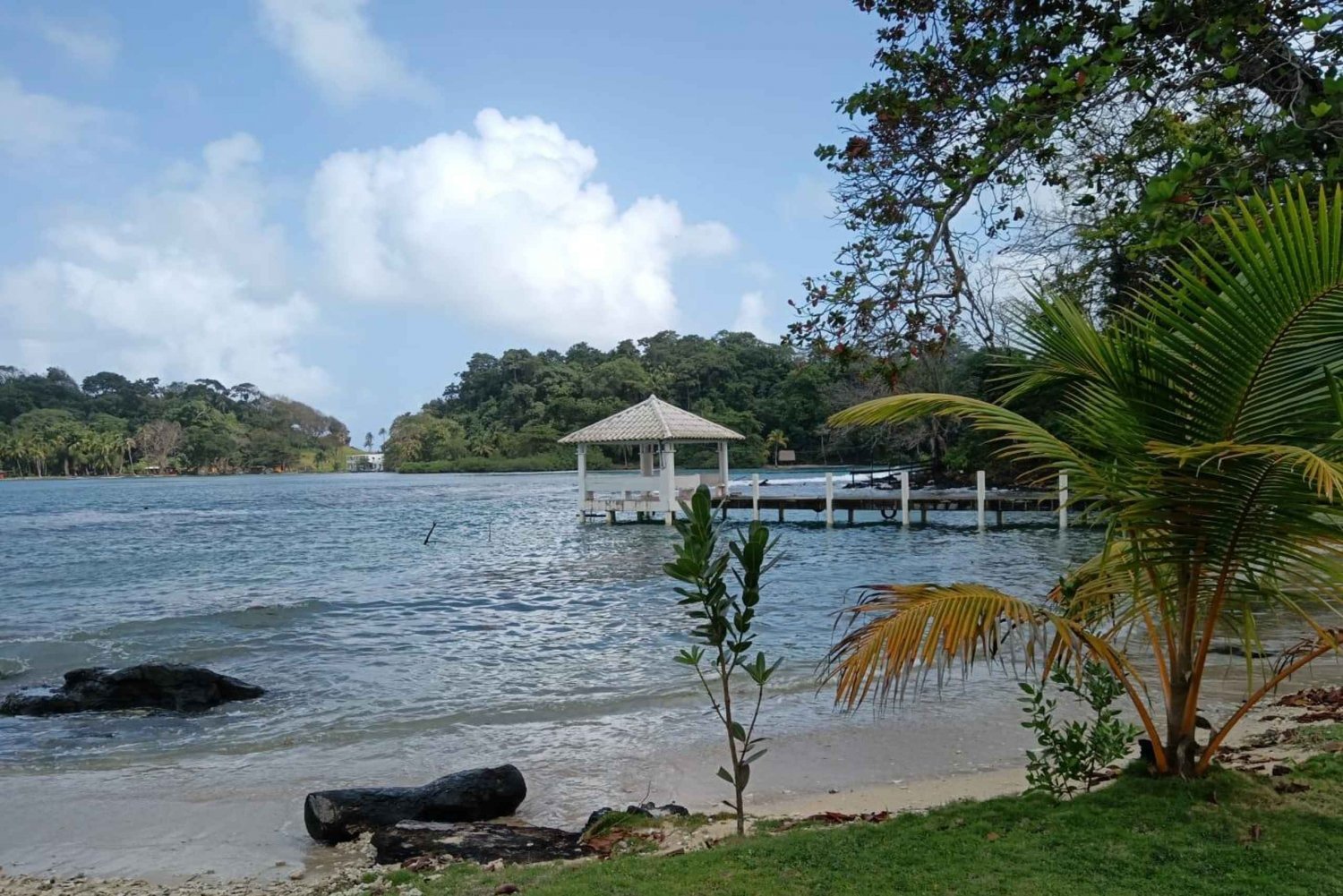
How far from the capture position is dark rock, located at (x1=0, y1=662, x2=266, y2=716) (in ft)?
30.9

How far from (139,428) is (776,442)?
3061 inches

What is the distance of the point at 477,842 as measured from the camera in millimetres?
4945

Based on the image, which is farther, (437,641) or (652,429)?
(652,429)

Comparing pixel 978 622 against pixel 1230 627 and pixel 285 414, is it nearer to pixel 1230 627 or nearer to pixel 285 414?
pixel 1230 627

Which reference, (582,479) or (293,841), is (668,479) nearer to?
(582,479)

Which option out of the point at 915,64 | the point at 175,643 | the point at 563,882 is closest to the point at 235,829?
the point at 563,882

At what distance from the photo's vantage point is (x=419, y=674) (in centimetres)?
1103

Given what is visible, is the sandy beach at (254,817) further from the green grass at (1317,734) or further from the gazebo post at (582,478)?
the gazebo post at (582,478)

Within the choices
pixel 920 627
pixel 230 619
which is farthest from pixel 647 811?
pixel 230 619

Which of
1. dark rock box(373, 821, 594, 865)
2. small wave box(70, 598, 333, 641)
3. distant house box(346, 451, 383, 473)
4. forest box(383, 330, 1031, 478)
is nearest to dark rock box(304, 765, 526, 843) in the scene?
dark rock box(373, 821, 594, 865)

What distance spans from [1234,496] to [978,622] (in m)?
1.01

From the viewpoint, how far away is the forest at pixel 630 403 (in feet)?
214

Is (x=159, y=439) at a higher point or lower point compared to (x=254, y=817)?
higher

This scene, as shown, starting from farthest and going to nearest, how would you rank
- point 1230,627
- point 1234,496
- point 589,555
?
point 589,555
point 1230,627
point 1234,496
